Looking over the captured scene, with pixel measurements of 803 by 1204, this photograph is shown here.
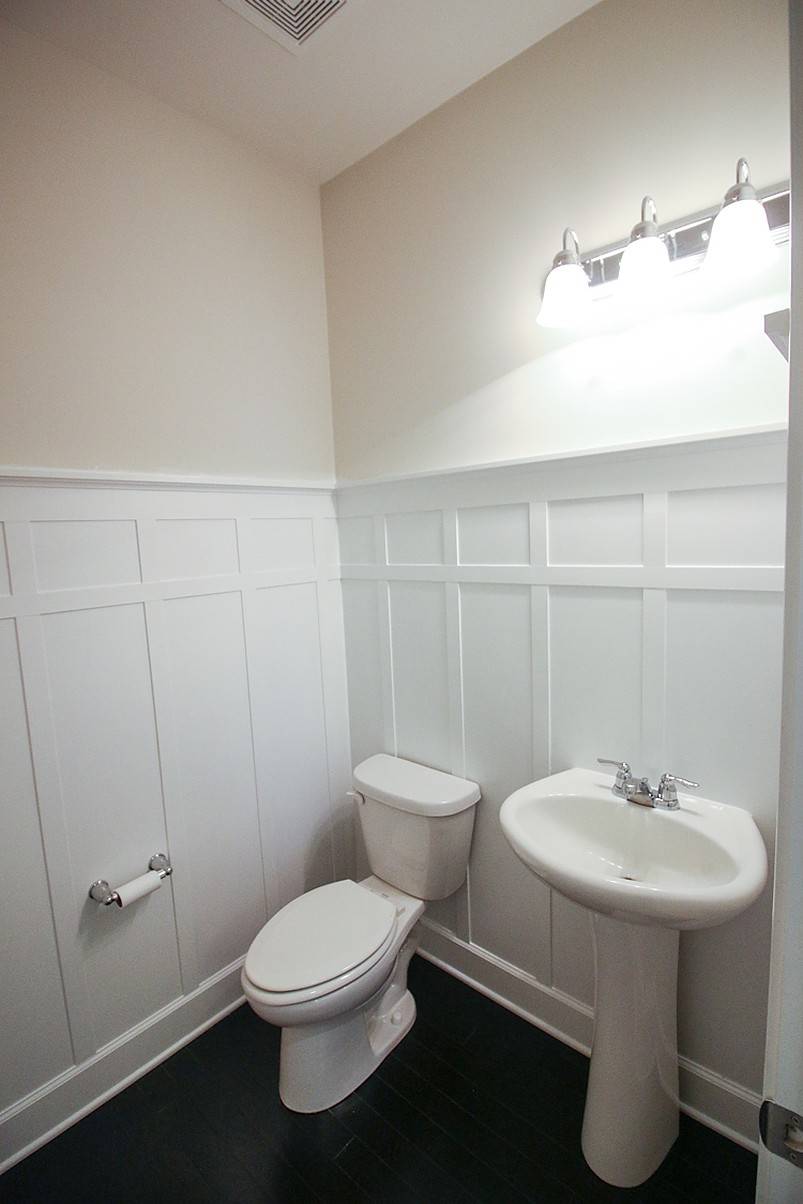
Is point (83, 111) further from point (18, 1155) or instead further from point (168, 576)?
point (18, 1155)

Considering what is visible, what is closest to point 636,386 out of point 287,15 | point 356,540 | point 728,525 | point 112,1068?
point 728,525

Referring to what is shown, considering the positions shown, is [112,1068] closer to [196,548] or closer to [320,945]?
[320,945]

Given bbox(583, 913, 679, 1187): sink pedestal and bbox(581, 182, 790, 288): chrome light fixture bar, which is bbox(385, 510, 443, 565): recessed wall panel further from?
bbox(583, 913, 679, 1187): sink pedestal

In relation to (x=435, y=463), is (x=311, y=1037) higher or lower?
lower

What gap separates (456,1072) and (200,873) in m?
0.91

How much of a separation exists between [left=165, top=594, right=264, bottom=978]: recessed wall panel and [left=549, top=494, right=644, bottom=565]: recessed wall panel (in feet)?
3.26

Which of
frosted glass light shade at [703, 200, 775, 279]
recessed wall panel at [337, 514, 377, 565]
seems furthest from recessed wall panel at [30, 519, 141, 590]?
frosted glass light shade at [703, 200, 775, 279]

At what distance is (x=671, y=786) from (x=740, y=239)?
3.71ft

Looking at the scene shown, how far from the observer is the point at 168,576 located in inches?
63.9

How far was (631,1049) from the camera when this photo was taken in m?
1.25

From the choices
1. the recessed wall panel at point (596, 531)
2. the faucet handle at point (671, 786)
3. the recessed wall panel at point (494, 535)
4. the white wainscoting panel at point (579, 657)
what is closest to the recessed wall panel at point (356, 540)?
the white wainscoting panel at point (579, 657)

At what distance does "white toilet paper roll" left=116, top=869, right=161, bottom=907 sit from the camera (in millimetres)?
1479

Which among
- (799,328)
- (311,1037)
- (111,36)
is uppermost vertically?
(111,36)

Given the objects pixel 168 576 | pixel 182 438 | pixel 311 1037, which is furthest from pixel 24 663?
pixel 311 1037
